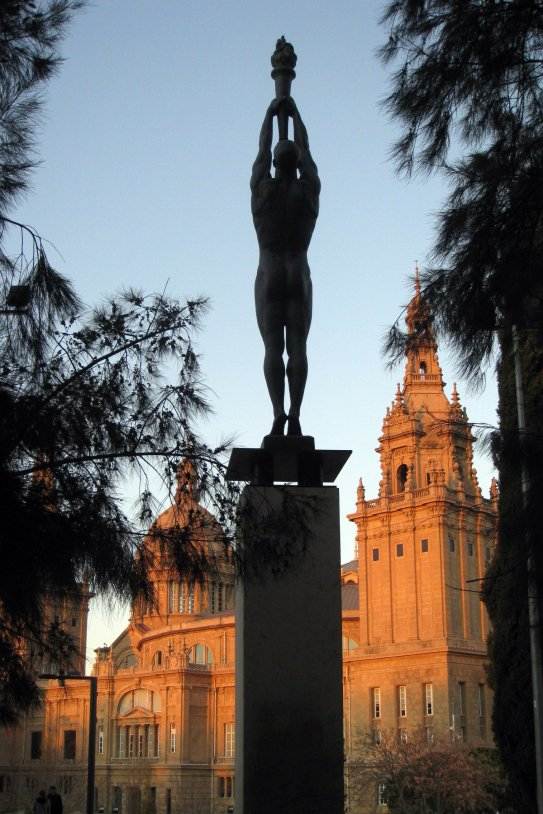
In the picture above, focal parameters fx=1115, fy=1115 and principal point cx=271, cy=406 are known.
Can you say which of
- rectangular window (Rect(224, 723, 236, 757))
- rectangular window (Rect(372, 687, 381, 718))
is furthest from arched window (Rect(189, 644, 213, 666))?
rectangular window (Rect(372, 687, 381, 718))

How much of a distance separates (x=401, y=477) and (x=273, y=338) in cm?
6353

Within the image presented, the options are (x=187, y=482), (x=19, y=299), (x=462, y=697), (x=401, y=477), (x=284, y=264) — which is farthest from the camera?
(x=401, y=477)

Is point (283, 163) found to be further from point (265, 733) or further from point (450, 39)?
point (265, 733)

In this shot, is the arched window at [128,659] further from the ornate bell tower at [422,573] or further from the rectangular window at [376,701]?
the rectangular window at [376,701]

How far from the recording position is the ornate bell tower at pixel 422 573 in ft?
210

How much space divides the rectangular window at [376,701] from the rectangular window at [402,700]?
1.51 metres

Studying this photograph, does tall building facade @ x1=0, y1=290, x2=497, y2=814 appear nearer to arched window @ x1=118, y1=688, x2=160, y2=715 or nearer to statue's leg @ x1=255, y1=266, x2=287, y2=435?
arched window @ x1=118, y1=688, x2=160, y2=715

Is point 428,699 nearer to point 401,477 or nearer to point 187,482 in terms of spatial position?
point 401,477

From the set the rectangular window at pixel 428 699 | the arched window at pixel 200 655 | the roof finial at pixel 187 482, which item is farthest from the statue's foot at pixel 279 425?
the arched window at pixel 200 655

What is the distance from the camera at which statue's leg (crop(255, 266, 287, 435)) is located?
29.8 feet

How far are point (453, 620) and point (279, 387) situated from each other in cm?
5923

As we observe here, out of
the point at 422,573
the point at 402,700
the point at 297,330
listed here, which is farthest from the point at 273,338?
the point at 422,573

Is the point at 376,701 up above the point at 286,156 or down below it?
below

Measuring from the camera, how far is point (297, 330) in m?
9.12
